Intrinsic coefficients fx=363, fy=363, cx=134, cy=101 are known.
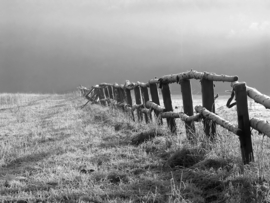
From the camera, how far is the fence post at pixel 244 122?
404cm

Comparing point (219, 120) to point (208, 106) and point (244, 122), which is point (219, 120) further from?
point (208, 106)

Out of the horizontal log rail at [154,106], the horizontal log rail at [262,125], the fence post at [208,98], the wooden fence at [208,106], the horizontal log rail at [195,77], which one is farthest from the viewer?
the horizontal log rail at [154,106]

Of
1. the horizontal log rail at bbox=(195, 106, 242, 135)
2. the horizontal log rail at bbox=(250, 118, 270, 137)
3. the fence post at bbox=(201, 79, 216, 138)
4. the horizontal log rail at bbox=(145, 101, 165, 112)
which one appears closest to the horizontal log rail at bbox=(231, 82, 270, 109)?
the horizontal log rail at bbox=(250, 118, 270, 137)

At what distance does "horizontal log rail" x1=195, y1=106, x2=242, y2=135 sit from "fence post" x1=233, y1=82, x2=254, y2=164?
0.07m

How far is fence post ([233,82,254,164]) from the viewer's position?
13.3 feet

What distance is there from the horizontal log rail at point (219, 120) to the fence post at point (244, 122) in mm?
66

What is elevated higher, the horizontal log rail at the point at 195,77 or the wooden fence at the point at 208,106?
the horizontal log rail at the point at 195,77

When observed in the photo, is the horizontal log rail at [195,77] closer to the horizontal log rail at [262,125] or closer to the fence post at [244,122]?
the fence post at [244,122]

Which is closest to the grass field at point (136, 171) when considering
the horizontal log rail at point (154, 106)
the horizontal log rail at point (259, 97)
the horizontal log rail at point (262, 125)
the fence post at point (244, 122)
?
the fence post at point (244, 122)

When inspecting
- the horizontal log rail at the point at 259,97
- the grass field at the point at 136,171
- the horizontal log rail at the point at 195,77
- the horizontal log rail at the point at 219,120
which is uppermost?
the horizontal log rail at the point at 195,77

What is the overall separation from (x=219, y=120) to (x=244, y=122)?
532 mm

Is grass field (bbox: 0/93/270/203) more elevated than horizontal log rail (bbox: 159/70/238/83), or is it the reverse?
horizontal log rail (bbox: 159/70/238/83)

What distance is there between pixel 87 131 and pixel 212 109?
13.4ft

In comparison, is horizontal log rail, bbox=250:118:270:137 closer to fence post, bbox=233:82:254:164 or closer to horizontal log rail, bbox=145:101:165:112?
fence post, bbox=233:82:254:164
